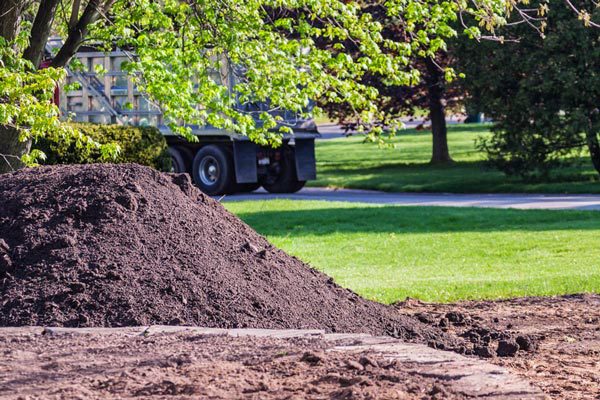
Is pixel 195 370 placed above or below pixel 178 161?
below

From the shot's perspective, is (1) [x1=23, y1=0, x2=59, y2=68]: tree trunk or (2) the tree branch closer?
(1) [x1=23, y1=0, x2=59, y2=68]: tree trunk

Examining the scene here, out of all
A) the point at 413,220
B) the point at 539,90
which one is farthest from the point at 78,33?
the point at 539,90

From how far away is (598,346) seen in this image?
7.17m

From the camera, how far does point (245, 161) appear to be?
2370cm

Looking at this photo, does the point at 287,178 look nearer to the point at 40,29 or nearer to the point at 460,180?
the point at 460,180

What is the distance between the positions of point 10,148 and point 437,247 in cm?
646

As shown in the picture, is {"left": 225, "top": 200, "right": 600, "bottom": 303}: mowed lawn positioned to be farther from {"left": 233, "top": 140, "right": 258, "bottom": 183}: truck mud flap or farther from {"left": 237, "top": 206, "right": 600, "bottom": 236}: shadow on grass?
{"left": 233, "top": 140, "right": 258, "bottom": 183}: truck mud flap

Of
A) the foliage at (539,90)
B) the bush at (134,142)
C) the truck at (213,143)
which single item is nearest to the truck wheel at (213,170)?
the truck at (213,143)

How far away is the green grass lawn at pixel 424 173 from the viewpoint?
2489cm

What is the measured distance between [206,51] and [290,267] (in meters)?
4.40

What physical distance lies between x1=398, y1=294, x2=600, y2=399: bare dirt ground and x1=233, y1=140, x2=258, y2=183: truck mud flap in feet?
47.4

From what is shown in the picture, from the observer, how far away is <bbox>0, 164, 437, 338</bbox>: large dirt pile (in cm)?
630

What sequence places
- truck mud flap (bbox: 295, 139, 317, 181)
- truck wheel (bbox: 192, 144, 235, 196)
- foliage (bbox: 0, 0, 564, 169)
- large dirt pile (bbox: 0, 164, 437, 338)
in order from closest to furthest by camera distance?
large dirt pile (bbox: 0, 164, 437, 338)
foliage (bbox: 0, 0, 564, 169)
truck mud flap (bbox: 295, 139, 317, 181)
truck wheel (bbox: 192, 144, 235, 196)

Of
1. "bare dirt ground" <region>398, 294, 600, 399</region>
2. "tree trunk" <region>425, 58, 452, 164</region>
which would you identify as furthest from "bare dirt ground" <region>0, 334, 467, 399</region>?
"tree trunk" <region>425, 58, 452, 164</region>
